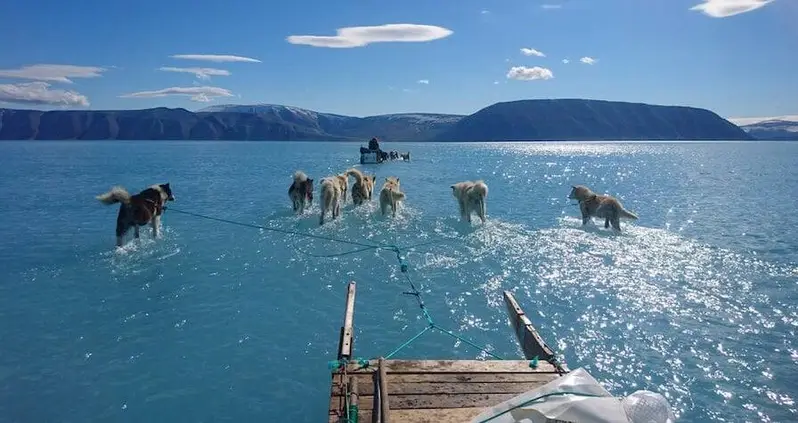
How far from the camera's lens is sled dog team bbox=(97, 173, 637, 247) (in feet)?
52.1

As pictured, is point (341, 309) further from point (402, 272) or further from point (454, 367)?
point (454, 367)

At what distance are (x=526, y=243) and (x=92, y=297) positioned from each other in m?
13.0

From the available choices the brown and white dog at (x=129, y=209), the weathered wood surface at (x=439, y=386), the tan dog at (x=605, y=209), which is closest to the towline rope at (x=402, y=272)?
the weathered wood surface at (x=439, y=386)

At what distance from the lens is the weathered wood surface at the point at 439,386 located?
5598 millimetres

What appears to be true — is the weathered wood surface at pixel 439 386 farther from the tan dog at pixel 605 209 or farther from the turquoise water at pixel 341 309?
the tan dog at pixel 605 209

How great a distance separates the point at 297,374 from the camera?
26.0 feet

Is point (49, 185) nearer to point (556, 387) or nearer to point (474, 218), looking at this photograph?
point (474, 218)

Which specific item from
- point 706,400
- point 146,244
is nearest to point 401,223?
point 146,244

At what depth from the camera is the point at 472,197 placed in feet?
64.0

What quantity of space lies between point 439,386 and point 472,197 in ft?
45.5

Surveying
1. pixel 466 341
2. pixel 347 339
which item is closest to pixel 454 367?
pixel 347 339

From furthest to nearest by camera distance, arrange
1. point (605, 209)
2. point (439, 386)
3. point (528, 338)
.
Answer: point (605, 209) < point (528, 338) < point (439, 386)

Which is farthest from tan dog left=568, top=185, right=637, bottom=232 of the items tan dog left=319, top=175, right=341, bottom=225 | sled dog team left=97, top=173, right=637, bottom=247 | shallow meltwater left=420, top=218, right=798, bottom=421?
tan dog left=319, top=175, right=341, bottom=225

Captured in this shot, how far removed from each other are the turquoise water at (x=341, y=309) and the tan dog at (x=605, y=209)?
69 cm
